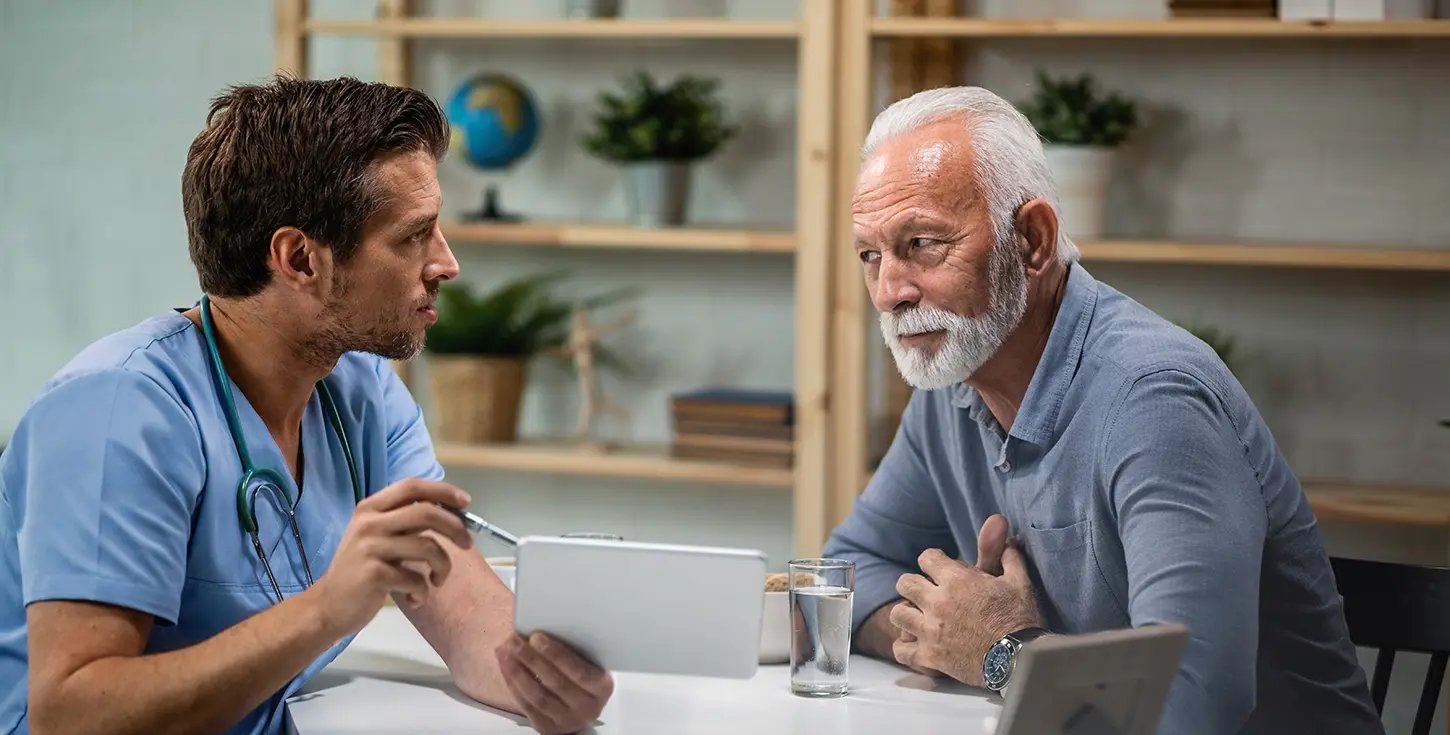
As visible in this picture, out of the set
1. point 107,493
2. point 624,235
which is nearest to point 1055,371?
point 107,493

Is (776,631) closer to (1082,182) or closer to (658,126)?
(1082,182)

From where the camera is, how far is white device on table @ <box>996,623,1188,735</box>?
40.6 inches

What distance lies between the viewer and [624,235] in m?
3.16

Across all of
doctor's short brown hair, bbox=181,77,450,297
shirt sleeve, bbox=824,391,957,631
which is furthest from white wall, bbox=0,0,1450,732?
doctor's short brown hair, bbox=181,77,450,297

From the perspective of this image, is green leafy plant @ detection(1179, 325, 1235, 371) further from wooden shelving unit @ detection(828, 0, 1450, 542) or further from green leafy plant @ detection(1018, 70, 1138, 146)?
green leafy plant @ detection(1018, 70, 1138, 146)

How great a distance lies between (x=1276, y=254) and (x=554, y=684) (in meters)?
1.99

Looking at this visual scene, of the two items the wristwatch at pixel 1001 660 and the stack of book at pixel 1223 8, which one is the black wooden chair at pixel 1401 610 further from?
the stack of book at pixel 1223 8

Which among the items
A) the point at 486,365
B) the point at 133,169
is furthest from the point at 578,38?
the point at 133,169

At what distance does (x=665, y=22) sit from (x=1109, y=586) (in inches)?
74.5

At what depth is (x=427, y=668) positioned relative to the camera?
164 centimetres

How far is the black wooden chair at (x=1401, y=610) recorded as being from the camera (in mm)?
1627

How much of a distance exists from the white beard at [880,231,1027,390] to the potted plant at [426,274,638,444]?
175cm

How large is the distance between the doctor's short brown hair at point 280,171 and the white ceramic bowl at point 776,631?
590 millimetres

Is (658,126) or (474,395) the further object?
(474,395)
